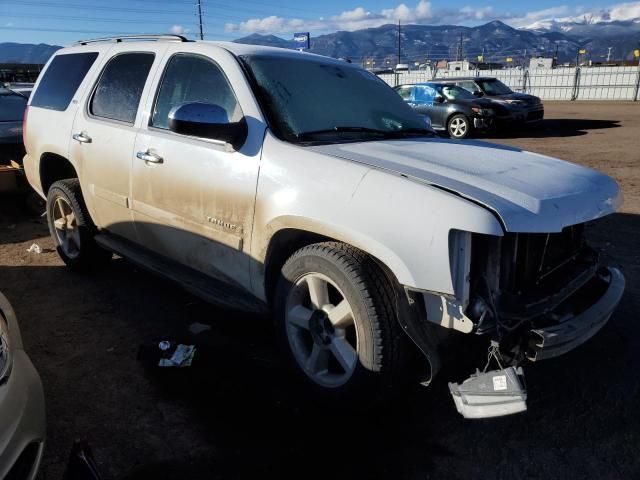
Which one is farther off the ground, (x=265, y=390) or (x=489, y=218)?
(x=489, y=218)

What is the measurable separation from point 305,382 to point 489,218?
1.38 meters

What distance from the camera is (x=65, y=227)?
489 centimetres

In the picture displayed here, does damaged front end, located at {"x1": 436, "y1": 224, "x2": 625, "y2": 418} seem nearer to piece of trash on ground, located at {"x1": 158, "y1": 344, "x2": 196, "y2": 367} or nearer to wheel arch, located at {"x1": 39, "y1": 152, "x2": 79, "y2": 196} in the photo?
piece of trash on ground, located at {"x1": 158, "y1": 344, "x2": 196, "y2": 367}

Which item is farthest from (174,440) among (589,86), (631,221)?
(589,86)

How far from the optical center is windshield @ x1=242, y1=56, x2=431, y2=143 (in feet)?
10.0

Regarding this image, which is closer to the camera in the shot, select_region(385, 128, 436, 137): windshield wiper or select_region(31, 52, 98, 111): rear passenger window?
select_region(385, 128, 436, 137): windshield wiper

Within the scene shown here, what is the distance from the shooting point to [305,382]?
2891 millimetres

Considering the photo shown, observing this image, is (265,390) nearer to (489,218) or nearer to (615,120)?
(489,218)

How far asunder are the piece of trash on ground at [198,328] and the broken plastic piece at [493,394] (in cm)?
201

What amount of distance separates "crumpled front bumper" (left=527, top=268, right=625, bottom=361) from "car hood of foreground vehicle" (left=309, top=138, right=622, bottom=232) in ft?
1.55

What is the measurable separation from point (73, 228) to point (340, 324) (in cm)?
320

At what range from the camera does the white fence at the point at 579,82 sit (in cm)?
2727

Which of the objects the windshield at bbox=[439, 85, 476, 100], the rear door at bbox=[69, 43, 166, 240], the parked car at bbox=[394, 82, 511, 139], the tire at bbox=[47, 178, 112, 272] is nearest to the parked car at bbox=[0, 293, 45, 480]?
the rear door at bbox=[69, 43, 166, 240]

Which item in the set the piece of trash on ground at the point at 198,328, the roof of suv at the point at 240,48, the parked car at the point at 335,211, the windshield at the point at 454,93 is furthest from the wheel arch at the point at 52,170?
the windshield at the point at 454,93
